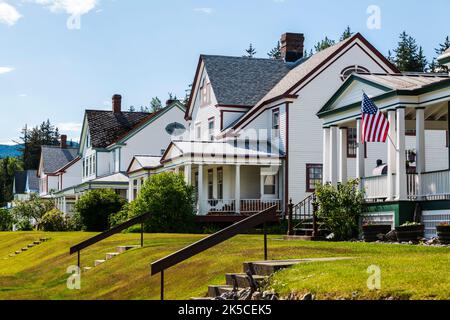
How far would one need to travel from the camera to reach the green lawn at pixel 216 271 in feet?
40.1

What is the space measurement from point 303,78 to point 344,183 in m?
12.1

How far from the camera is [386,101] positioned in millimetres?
26953

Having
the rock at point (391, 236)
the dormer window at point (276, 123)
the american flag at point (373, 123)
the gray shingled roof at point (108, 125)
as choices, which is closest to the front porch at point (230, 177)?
the dormer window at point (276, 123)

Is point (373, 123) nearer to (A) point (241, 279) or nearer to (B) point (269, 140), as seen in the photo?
(A) point (241, 279)

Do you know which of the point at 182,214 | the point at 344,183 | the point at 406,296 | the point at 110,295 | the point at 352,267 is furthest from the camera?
the point at 182,214

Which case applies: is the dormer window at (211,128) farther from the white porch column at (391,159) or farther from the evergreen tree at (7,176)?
the evergreen tree at (7,176)

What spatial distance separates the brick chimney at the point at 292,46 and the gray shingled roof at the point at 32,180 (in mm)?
61360

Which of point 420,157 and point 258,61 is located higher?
point 258,61

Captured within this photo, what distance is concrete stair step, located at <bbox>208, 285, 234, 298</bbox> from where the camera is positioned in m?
14.8

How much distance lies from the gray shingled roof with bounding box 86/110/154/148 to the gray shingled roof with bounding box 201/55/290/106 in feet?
58.4

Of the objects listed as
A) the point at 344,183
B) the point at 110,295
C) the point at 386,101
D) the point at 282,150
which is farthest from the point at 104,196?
the point at 110,295

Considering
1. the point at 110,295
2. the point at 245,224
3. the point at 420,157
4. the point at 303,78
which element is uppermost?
the point at 303,78

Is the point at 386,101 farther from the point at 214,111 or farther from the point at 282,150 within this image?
the point at 214,111
